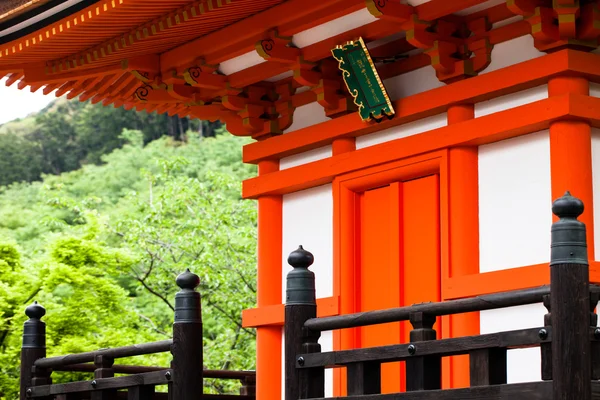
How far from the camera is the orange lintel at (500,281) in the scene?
707 cm

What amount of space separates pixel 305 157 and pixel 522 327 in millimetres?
2796

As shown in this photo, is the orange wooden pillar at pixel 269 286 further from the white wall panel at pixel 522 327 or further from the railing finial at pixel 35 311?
the white wall panel at pixel 522 327

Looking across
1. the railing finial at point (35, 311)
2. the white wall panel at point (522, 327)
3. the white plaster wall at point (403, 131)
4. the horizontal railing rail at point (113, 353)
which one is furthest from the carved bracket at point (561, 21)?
the railing finial at point (35, 311)

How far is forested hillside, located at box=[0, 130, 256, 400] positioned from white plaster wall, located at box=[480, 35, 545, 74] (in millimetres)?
9822

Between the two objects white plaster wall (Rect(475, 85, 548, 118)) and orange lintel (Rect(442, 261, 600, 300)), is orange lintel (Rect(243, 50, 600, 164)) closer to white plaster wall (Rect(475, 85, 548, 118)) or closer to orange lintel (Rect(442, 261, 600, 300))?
white plaster wall (Rect(475, 85, 548, 118))

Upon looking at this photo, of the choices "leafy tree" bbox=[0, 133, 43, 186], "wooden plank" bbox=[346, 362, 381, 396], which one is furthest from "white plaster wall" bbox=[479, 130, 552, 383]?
"leafy tree" bbox=[0, 133, 43, 186]

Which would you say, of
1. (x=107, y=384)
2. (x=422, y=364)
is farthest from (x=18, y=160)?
(x=422, y=364)

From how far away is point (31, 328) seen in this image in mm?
9195

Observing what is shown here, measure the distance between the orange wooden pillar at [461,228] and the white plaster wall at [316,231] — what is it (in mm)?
1362

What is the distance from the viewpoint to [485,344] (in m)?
5.77

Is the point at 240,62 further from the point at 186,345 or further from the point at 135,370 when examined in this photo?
the point at 135,370

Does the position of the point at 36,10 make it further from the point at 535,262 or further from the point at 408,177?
the point at 535,262

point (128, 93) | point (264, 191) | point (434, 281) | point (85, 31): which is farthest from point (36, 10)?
point (434, 281)

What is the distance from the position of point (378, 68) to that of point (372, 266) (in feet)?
5.11
